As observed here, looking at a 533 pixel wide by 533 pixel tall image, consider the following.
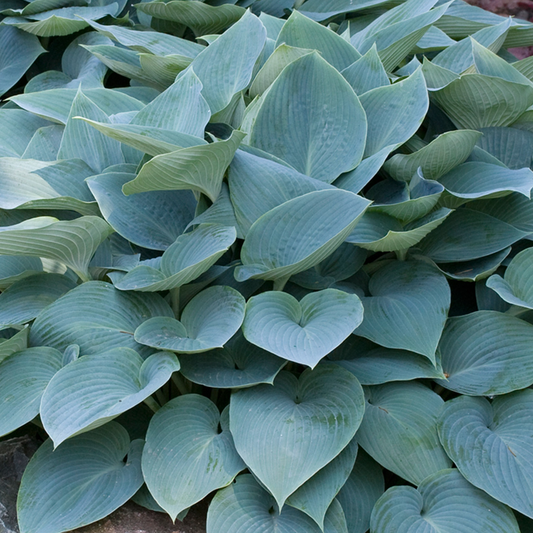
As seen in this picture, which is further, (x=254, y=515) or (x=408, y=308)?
(x=408, y=308)

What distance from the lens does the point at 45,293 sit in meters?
1.58

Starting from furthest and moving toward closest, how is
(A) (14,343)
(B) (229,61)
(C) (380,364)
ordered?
(B) (229,61) < (C) (380,364) < (A) (14,343)

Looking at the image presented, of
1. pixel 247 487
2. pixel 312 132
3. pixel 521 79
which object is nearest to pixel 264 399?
pixel 247 487

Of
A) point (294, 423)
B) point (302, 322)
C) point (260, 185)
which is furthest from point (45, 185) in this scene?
point (294, 423)

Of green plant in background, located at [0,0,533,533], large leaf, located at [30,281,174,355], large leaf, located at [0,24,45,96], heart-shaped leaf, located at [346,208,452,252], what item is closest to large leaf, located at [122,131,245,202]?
green plant in background, located at [0,0,533,533]

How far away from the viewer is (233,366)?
1484 millimetres

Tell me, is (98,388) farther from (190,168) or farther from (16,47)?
(16,47)

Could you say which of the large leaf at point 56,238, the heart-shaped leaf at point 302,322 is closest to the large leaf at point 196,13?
the large leaf at point 56,238

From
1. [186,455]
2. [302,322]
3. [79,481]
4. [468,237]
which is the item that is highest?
[468,237]

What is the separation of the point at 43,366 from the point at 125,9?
2.11m

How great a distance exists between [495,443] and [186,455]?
2.37ft

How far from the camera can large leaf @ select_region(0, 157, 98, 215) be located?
5.03 ft

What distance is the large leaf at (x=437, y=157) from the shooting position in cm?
162

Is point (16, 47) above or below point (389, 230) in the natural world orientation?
below
